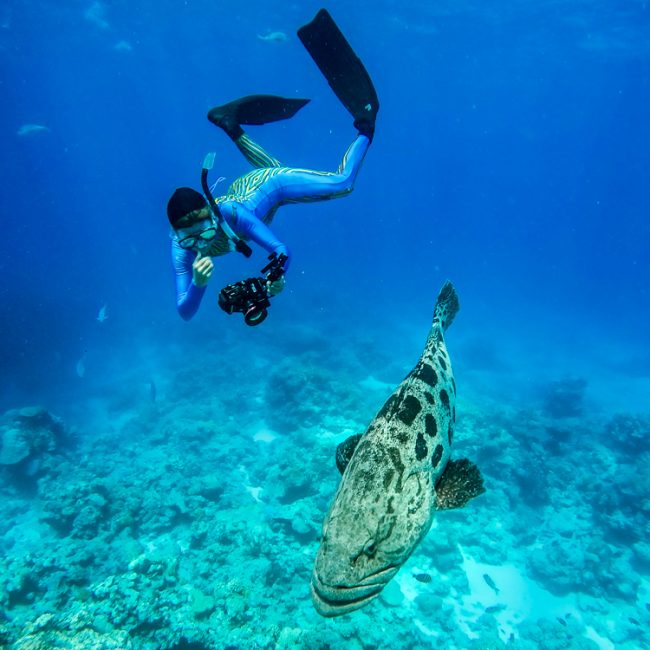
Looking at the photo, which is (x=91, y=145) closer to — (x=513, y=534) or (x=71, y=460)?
(x=71, y=460)

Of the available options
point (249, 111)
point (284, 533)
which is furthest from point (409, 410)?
point (284, 533)

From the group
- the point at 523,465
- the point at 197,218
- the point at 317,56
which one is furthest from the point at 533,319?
the point at 197,218

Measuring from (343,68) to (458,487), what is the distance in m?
7.12

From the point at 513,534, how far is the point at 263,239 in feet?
38.2

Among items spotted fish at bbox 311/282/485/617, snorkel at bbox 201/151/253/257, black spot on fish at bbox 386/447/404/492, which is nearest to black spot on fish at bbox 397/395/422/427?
spotted fish at bbox 311/282/485/617

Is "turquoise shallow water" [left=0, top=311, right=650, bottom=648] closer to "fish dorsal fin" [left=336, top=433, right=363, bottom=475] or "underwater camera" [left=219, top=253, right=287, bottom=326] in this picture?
"fish dorsal fin" [left=336, top=433, right=363, bottom=475]

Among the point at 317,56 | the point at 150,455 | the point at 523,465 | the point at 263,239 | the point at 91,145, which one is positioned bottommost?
the point at 150,455

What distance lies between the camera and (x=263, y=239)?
436 centimetres

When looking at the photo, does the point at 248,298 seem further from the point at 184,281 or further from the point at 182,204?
the point at 184,281

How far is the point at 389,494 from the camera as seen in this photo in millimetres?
2814

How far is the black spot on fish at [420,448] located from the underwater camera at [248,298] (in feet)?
5.53

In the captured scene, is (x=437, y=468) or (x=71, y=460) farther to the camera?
(x=71, y=460)

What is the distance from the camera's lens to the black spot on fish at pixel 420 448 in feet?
10.3

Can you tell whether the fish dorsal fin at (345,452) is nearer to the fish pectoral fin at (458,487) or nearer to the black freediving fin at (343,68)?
the fish pectoral fin at (458,487)
